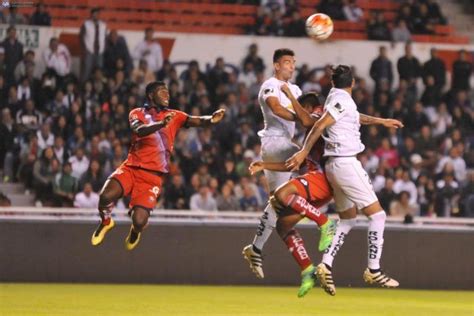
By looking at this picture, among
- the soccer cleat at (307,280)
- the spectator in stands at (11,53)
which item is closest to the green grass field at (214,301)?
the soccer cleat at (307,280)

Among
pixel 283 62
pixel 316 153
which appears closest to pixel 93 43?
pixel 283 62

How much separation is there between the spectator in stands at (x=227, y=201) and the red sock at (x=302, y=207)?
6.11 m

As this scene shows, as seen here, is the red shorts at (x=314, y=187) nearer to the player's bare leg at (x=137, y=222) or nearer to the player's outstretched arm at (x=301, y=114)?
the player's outstretched arm at (x=301, y=114)

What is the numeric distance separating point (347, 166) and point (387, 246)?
5040mm

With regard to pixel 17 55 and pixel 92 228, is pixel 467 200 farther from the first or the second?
pixel 17 55

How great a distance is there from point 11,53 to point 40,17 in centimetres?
132

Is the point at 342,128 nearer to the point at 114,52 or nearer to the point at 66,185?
the point at 66,185

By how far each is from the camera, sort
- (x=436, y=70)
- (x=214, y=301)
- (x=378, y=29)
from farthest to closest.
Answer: (x=378, y=29) → (x=436, y=70) → (x=214, y=301)

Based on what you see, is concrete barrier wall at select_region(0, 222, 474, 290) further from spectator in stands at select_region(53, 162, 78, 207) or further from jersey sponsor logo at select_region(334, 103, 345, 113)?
jersey sponsor logo at select_region(334, 103, 345, 113)

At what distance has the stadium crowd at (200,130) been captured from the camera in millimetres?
20016

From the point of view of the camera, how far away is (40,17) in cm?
2262

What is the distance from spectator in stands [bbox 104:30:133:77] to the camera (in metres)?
22.1

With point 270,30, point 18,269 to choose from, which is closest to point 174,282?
point 18,269

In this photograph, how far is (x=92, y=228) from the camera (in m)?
18.2
